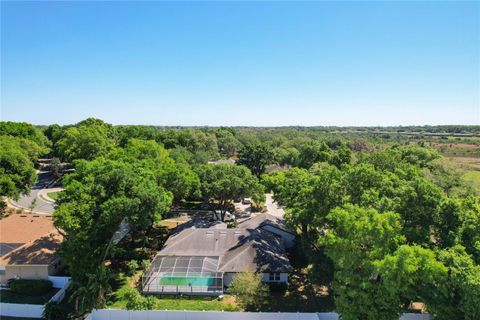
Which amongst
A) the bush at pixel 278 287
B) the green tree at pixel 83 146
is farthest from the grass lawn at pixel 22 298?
the green tree at pixel 83 146

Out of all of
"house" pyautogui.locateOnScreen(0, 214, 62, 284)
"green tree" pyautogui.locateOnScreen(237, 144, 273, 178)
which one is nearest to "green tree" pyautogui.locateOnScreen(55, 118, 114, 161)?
"green tree" pyautogui.locateOnScreen(237, 144, 273, 178)

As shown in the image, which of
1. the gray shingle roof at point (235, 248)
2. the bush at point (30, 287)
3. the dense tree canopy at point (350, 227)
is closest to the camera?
the dense tree canopy at point (350, 227)

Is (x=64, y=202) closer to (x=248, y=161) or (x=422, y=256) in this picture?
(x=422, y=256)

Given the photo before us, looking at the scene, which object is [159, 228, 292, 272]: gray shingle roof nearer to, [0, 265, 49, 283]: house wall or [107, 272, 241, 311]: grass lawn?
[107, 272, 241, 311]: grass lawn

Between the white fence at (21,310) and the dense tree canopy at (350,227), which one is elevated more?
the dense tree canopy at (350,227)

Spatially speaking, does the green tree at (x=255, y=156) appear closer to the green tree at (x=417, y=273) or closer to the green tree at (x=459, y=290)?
the green tree at (x=459, y=290)

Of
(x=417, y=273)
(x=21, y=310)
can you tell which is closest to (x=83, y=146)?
(x=21, y=310)

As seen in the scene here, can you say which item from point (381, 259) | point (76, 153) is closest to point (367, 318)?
point (381, 259)

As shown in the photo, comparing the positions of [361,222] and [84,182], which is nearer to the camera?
[361,222]
